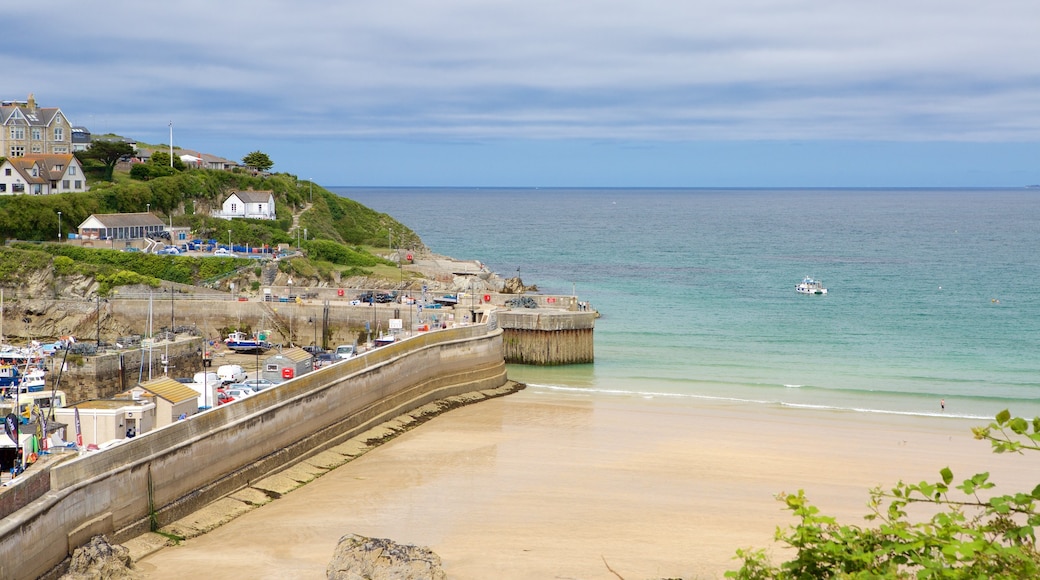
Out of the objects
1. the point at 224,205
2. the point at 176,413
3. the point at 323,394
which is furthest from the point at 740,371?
the point at 224,205

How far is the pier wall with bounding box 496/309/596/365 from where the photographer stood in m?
48.1

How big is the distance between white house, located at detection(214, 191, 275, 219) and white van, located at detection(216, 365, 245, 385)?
133 feet

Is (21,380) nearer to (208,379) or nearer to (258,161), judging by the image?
(208,379)

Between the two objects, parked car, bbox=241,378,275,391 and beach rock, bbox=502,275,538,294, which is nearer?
parked car, bbox=241,378,275,391

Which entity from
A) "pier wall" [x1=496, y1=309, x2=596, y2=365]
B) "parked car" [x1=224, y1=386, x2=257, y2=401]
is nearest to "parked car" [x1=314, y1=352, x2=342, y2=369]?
"parked car" [x1=224, y1=386, x2=257, y2=401]

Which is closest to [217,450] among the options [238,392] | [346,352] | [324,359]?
[238,392]

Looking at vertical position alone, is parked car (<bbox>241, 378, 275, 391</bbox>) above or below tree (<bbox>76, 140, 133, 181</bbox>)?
below

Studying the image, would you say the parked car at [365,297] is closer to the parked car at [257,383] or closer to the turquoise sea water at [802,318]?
the turquoise sea water at [802,318]

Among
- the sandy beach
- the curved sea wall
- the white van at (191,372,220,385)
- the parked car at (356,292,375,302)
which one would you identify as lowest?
the sandy beach

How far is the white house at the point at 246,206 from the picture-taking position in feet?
254

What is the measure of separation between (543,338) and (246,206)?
37.0 metres

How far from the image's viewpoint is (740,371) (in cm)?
4672

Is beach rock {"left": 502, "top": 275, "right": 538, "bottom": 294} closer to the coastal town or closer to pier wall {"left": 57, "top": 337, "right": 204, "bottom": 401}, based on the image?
the coastal town

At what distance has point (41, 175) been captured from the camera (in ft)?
239
